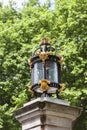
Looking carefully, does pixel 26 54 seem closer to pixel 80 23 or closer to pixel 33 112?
pixel 80 23

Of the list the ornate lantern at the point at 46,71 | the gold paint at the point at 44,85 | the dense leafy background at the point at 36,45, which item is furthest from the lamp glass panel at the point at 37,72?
the dense leafy background at the point at 36,45

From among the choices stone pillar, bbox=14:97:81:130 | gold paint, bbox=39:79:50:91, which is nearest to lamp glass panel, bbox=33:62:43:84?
gold paint, bbox=39:79:50:91

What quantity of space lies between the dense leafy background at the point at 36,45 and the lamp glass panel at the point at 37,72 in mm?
10174

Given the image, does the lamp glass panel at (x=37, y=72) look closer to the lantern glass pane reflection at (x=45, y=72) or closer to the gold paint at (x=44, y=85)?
the lantern glass pane reflection at (x=45, y=72)

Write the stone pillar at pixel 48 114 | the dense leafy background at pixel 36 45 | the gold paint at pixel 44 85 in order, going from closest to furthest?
1. the stone pillar at pixel 48 114
2. the gold paint at pixel 44 85
3. the dense leafy background at pixel 36 45

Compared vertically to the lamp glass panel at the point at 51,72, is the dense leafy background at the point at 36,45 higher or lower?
higher

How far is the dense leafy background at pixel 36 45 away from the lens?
18.7 m

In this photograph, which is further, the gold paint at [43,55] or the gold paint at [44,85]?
the gold paint at [43,55]

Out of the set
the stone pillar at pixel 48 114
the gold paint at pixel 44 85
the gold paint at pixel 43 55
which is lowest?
the stone pillar at pixel 48 114

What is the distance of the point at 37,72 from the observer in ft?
24.4

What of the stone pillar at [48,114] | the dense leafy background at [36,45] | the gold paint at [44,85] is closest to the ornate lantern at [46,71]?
the gold paint at [44,85]

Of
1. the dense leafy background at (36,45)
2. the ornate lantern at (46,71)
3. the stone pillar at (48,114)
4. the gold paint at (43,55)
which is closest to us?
the stone pillar at (48,114)

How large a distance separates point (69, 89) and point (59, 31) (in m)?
3.99

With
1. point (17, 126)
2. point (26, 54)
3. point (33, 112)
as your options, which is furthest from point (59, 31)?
point (33, 112)
